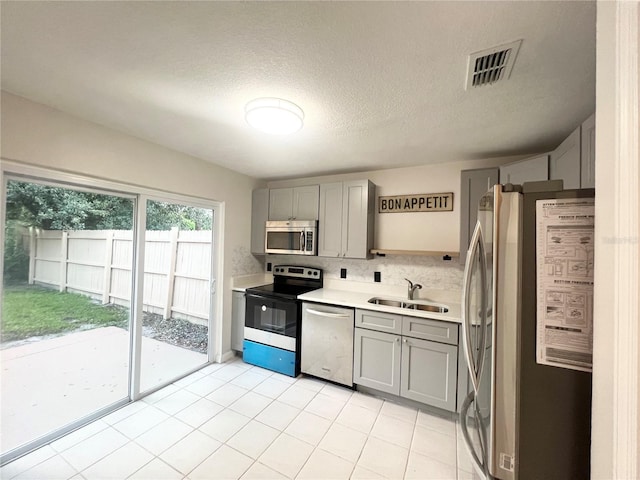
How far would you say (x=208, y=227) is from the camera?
3.06 meters

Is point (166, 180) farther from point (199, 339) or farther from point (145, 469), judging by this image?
point (145, 469)

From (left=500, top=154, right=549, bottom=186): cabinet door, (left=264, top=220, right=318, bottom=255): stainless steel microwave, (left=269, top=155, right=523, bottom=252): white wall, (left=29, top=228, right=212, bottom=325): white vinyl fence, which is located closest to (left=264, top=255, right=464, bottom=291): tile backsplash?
(left=269, top=155, right=523, bottom=252): white wall

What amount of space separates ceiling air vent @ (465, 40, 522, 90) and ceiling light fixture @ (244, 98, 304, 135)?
0.97 meters

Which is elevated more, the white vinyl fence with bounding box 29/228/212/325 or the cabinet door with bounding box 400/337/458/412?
the white vinyl fence with bounding box 29/228/212/325

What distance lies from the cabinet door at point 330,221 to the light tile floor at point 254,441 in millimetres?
1502

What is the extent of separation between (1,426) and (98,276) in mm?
1072

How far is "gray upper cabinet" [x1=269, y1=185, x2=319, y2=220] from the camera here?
3166 mm

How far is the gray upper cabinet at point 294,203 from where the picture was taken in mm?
3166

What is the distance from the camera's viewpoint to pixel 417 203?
9.36 feet

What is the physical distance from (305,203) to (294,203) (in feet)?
0.53

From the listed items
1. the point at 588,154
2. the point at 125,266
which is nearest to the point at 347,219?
the point at 588,154

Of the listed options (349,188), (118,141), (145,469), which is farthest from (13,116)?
(349,188)

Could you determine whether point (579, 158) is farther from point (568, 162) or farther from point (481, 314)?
point (481, 314)

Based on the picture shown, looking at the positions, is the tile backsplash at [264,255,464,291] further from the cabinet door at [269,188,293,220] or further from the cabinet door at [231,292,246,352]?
the cabinet door at [231,292,246,352]
